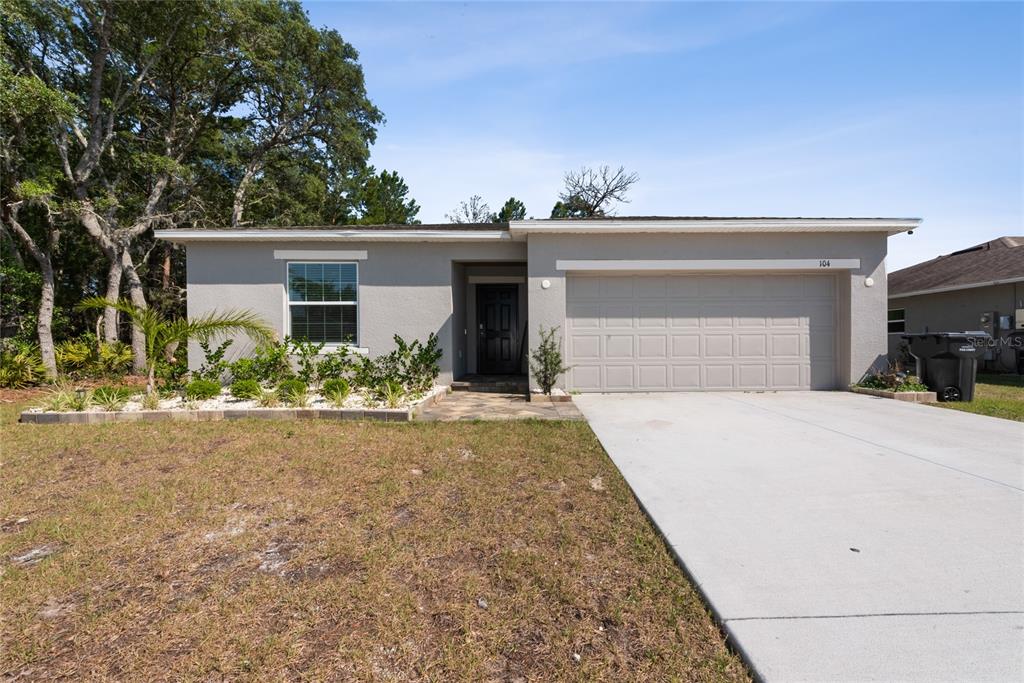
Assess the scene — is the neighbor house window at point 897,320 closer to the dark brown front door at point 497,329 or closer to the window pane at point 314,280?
the dark brown front door at point 497,329

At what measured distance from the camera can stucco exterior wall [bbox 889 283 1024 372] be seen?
13203mm

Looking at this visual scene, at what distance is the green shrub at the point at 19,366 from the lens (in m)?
9.62

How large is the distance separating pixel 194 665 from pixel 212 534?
1.35m

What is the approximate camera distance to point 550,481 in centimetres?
408

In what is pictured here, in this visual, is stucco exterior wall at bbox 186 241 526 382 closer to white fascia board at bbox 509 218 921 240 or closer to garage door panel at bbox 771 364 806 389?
white fascia board at bbox 509 218 921 240

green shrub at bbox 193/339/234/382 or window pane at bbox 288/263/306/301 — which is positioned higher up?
window pane at bbox 288/263/306/301

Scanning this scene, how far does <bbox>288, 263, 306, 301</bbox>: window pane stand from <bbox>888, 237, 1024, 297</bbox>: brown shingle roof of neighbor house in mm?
16897

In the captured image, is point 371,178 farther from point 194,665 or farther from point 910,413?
point 194,665

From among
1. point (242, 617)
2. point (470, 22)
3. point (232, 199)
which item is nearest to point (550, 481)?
point (242, 617)

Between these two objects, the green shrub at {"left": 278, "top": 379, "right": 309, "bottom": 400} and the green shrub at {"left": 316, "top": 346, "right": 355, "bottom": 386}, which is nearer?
the green shrub at {"left": 278, "top": 379, "right": 309, "bottom": 400}

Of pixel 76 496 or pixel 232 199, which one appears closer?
pixel 76 496

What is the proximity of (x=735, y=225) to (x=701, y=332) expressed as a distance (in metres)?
1.99

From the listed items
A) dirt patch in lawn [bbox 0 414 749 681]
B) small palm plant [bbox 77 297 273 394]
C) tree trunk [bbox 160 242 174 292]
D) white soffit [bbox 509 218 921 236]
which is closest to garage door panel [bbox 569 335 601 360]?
white soffit [bbox 509 218 921 236]

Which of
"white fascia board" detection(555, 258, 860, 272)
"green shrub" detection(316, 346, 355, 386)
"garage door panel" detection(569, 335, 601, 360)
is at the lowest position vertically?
"green shrub" detection(316, 346, 355, 386)
